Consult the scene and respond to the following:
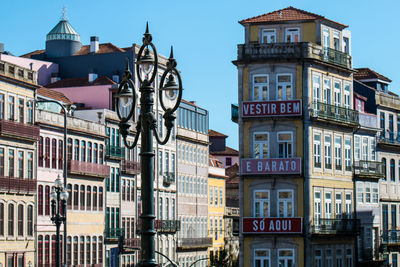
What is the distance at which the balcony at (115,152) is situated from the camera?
259ft

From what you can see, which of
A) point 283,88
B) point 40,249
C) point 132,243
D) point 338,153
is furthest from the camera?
point 132,243

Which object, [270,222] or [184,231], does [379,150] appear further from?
[184,231]

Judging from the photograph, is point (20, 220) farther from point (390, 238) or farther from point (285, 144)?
point (390, 238)

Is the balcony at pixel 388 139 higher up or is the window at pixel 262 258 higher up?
the balcony at pixel 388 139

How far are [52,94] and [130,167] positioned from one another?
10064 mm

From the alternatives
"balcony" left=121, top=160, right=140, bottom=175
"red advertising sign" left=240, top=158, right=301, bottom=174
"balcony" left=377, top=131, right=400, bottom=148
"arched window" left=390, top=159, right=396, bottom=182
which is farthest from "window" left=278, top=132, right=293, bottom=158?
"balcony" left=121, top=160, right=140, bottom=175

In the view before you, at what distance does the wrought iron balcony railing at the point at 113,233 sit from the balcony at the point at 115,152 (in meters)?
5.39

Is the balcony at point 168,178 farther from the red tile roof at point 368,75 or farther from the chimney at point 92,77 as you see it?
the red tile roof at point 368,75

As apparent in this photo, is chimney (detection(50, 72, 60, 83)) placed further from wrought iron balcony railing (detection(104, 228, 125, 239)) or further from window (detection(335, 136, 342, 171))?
window (detection(335, 136, 342, 171))

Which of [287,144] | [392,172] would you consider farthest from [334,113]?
[392,172]

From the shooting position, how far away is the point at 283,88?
205 feet

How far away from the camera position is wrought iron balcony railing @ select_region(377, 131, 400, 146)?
74850mm

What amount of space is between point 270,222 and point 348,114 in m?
10.3

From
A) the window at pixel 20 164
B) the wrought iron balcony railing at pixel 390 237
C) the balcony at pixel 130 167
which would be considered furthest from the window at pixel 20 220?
the wrought iron balcony railing at pixel 390 237
